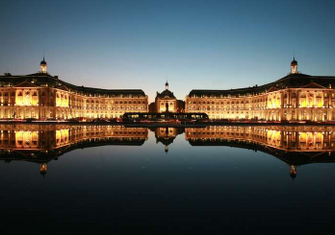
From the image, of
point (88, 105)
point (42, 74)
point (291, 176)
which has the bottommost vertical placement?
point (291, 176)

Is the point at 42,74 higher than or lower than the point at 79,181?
higher

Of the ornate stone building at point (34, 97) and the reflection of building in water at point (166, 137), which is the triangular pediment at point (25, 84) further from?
the reflection of building in water at point (166, 137)

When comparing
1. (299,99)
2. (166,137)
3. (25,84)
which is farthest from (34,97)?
(299,99)

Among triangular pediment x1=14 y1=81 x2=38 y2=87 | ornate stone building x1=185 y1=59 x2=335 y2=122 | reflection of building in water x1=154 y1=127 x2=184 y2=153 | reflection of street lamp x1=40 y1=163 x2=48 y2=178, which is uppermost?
triangular pediment x1=14 y1=81 x2=38 y2=87

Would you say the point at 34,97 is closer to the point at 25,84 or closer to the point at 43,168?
the point at 25,84

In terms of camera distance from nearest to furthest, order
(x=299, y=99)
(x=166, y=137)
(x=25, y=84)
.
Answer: (x=166, y=137) → (x=299, y=99) → (x=25, y=84)

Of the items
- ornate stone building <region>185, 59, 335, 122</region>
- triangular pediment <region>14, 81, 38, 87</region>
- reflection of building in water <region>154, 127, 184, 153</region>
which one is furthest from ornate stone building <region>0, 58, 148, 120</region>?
ornate stone building <region>185, 59, 335, 122</region>

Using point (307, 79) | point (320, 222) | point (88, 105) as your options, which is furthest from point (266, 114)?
point (320, 222)

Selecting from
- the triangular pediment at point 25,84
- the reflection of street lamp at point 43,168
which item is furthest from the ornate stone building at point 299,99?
Answer: the triangular pediment at point 25,84

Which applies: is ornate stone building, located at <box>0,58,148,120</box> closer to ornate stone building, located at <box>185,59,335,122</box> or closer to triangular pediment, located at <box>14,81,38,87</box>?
triangular pediment, located at <box>14,81,38,87</box>

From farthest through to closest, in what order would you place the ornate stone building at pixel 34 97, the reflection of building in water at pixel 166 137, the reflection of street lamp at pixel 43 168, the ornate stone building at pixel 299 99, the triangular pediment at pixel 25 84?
the ornate stone building at pixel 34 97, the triangular pediment at pixel 25 84, the ornate stone building at pixel 299 99, the reflection of building in water at pixel 166 137, the reflection of street lamp at pixel 43 168

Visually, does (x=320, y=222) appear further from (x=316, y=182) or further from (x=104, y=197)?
(x=104, y=197)

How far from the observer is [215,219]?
614cm

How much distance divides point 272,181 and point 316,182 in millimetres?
1951
